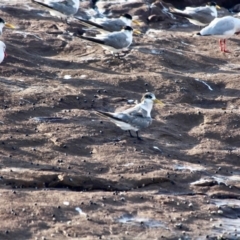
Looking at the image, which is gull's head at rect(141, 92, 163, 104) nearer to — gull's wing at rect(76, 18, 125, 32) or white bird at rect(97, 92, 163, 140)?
white bird at rect(97, 92, 163, 140)

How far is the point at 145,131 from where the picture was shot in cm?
1213

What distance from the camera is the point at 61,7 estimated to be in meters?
17.0

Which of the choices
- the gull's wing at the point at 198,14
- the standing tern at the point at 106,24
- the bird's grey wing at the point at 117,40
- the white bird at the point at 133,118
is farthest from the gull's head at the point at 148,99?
the gull's wing at the point at 198,14

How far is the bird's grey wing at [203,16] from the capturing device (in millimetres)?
17641

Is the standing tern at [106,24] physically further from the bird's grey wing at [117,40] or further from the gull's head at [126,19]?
the bird's grey wing at [117,40]

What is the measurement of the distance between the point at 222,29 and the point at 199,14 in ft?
4.84

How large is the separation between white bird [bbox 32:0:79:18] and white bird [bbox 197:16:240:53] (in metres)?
2.61

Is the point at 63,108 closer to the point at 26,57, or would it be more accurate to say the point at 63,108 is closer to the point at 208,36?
the point at 26,57

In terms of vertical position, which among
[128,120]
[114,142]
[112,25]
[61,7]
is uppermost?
[128,120]

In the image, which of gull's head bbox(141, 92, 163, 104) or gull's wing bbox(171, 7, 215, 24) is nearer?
gull's head bbox(141, 92, 163, 104)

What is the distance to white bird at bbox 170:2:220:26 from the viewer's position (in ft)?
57.6

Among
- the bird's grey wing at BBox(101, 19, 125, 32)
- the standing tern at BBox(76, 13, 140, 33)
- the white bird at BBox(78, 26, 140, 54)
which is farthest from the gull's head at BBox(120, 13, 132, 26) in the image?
the white bird at BBox(78, 26, 140, 54)

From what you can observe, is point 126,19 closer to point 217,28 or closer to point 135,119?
point 217,28

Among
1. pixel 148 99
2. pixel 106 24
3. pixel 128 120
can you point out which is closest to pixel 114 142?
pixel 128 120
